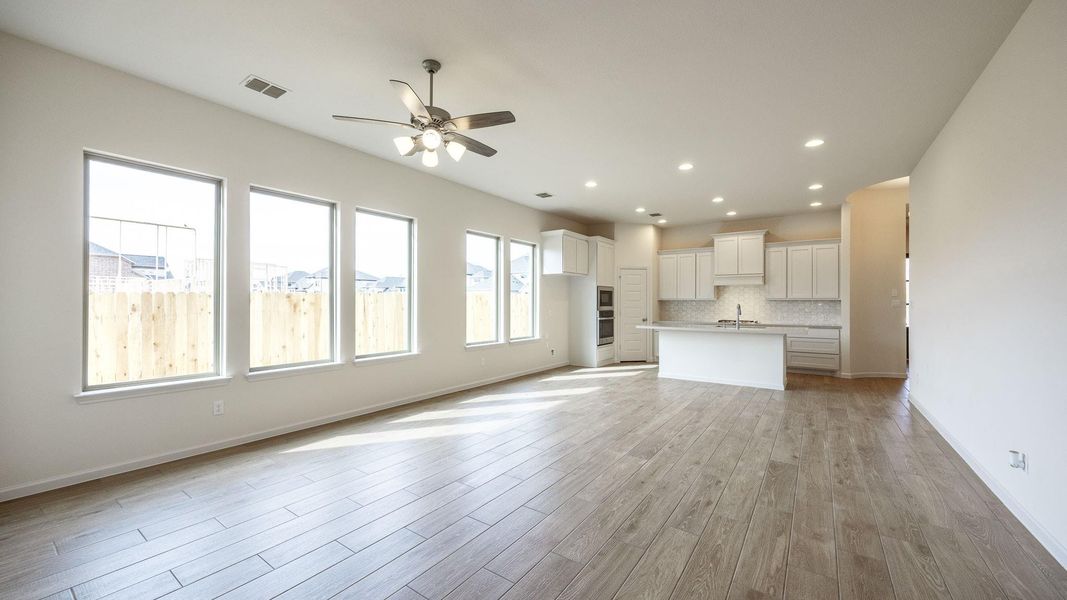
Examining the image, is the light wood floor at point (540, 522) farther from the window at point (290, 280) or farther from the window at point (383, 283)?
the window at point (383, 283)

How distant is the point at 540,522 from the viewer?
8.02 feet

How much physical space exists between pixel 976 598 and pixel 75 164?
5650 mm

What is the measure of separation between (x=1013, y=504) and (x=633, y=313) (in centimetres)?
651

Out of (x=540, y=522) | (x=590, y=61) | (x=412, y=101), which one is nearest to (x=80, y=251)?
(x=412, y=101)

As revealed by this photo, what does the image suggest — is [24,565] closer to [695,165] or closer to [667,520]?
[667,520]

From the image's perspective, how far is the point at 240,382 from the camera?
3.79 metres

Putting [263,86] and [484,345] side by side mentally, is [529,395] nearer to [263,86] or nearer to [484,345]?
[484,345]

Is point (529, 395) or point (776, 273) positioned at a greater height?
point (776, 273)

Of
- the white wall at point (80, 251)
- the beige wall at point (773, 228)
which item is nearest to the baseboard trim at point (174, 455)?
the white wall at point (80, 251)

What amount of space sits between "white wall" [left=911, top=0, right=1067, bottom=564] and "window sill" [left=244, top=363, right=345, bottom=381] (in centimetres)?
528

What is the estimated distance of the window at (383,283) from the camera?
4.87 meters

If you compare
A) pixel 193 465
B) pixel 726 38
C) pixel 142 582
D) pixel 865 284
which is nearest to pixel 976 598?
pixel 726 38

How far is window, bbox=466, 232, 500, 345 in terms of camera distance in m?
6.33

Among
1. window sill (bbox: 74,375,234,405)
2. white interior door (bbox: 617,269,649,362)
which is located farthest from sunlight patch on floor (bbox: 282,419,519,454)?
white interior door (bbox: 617,269,649,362)
